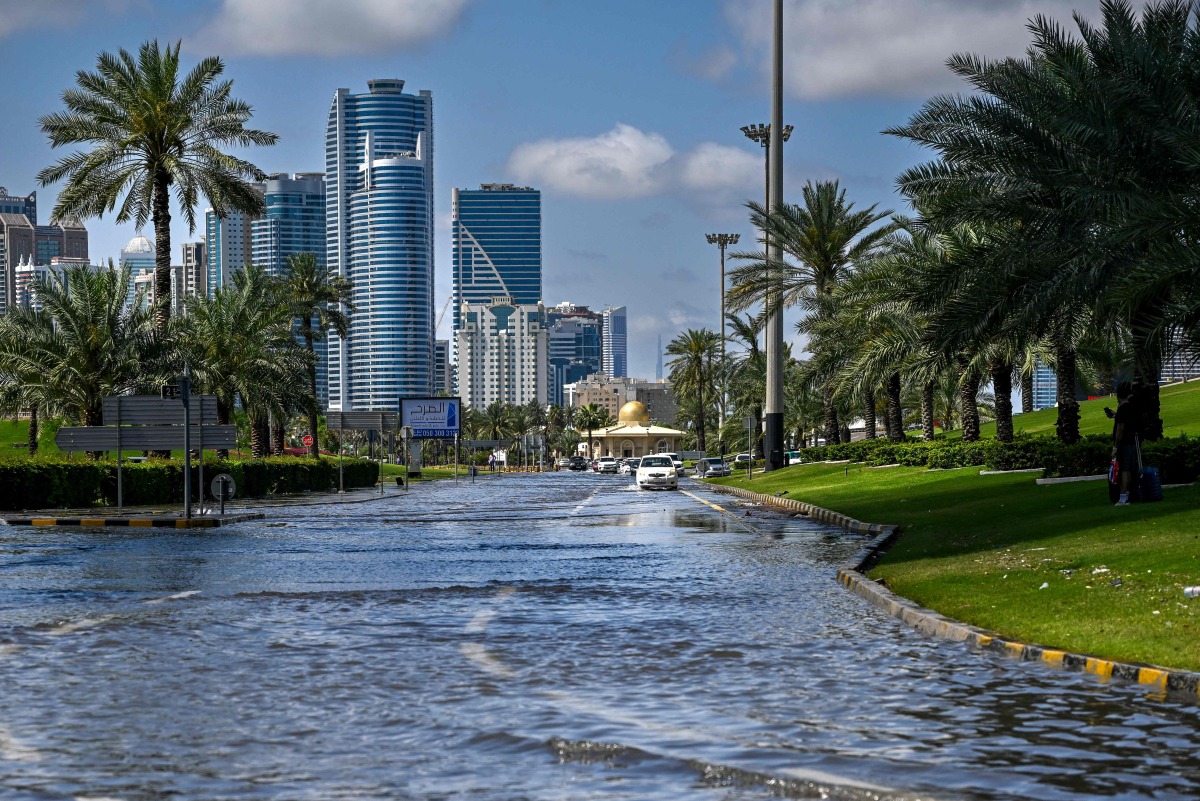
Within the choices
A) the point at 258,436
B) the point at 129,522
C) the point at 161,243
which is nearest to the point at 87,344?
the point at 161,243

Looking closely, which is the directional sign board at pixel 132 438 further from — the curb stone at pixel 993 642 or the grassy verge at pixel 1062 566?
the curb stone at pixel 993 642

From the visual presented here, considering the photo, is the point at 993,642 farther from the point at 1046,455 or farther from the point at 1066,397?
the point at 1066,397

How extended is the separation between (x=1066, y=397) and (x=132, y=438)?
964 inches

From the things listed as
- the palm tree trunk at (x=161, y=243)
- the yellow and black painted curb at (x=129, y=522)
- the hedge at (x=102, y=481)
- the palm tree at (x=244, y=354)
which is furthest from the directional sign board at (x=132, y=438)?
the palm tree at (x=244, y=354)

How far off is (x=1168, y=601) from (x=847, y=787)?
6.60 m

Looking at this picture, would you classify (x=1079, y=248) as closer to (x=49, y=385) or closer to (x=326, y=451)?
(x=49, y=385)

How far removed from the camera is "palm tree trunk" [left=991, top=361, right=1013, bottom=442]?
133 ft

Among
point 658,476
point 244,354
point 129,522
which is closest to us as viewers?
point 129,522

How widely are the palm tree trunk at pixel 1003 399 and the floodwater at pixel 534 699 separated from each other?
24306mm

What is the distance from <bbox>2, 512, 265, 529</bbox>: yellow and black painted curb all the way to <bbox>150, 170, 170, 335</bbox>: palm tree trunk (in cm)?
1630

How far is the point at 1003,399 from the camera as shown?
4247cm

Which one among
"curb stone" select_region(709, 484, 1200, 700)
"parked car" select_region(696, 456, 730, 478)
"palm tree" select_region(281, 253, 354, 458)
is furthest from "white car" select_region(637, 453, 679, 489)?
"curb stone" select_region(709, 484, 1200, 700)

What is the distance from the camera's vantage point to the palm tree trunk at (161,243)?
46.2m

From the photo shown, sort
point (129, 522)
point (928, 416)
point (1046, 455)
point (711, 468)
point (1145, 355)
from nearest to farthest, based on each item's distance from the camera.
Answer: point (1145, 355) < point (129, 522) < point (1046, 455) < point (928, 416) < point (711, 468)
